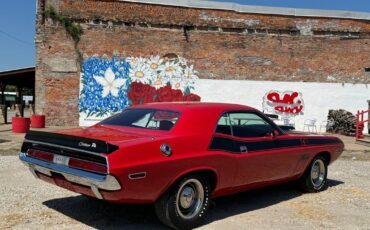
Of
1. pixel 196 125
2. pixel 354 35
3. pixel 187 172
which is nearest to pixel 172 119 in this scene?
pixel 196 125

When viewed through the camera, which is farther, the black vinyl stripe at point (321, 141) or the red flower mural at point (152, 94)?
the red flower mural at point (152, 94)

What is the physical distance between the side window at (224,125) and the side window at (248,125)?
2.8 inches

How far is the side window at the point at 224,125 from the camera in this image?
5766 mm

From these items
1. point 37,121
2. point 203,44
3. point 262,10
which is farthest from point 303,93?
point 37,121

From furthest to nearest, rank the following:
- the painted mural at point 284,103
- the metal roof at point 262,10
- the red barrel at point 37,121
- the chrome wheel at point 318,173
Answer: the painted mural at point 284,103
the metal roof at point 262,10
the red barrel at point 37,121
the chrome wheel at point 318,173

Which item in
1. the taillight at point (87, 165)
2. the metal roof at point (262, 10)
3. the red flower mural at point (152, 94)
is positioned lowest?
the taillight at point (87, 165)

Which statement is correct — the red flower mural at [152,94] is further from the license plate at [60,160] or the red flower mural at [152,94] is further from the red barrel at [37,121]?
the license plate at [60,160]

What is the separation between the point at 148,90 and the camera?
2036cm

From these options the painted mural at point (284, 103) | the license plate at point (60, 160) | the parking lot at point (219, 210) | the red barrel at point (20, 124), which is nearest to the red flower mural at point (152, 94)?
the painted mural at point (284, 103)

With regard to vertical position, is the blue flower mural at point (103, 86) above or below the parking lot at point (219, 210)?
above

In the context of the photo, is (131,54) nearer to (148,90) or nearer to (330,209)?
(148,90)

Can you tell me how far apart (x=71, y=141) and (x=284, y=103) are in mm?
17994

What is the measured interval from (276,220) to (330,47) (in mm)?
17607

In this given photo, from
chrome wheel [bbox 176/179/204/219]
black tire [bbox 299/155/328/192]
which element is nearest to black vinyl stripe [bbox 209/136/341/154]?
black tire [bbox 299/155/328/192]
